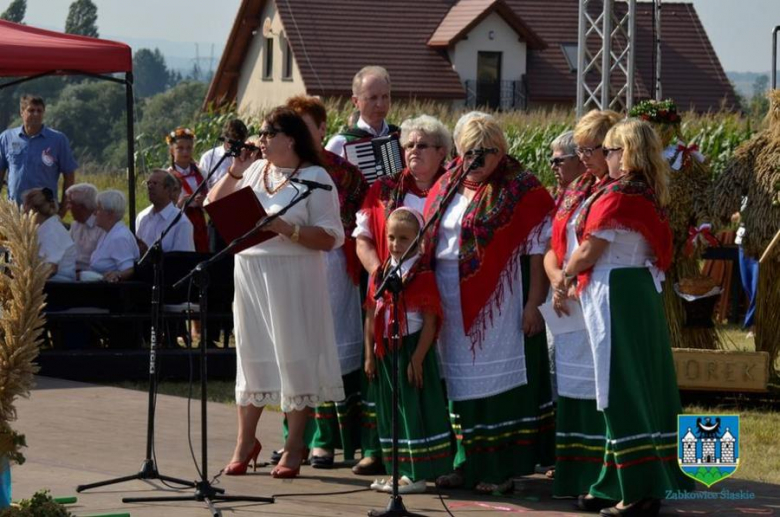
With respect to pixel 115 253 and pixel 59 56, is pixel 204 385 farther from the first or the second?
pixel 59 56

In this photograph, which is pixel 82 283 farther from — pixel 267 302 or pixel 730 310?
pixel 730 310

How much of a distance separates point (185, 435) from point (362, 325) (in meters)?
1.56

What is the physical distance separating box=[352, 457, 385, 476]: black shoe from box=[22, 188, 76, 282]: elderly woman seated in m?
4.40

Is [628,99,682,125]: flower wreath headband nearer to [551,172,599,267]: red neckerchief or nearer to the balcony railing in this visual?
[551,172,599,267]: red neckerchief

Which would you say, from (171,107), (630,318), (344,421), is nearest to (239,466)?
(344,421)

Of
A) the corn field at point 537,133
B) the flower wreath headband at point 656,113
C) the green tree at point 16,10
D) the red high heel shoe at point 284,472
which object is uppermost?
the green tree at point 16,10

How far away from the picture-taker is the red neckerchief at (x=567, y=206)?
24.7 feet

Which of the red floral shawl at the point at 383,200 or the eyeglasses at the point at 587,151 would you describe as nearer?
the eyeglasses at the point at 587,151

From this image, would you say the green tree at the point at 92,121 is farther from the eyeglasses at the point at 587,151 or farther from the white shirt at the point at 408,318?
the eyeglasses at the point at 587,151

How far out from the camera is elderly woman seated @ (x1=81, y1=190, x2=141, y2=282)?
40.7 ft

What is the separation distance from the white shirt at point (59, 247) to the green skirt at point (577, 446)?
5.64m

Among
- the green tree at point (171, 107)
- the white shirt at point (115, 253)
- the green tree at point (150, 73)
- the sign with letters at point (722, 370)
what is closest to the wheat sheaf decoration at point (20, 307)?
the sign with letters at point (722, 370)

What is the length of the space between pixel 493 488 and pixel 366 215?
1570 mm

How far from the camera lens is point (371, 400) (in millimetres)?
8250
